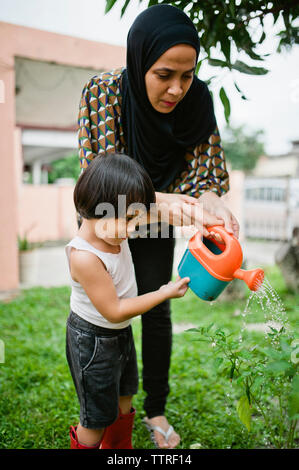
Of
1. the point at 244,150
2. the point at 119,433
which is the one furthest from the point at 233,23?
the point at 244,150

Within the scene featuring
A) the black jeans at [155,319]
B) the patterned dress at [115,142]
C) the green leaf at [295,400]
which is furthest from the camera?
the black jeans at [155,319]

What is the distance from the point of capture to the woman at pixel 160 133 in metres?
1.29

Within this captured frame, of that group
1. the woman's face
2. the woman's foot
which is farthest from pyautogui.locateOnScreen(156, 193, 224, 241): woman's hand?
the woman's foot

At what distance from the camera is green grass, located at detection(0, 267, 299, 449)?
6.02ft

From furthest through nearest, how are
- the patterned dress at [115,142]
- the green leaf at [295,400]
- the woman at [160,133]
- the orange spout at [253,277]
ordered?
1. the patterned dress at [115,142]
2. the woman at [160,133]
3. the orange spout at [253,277]
4. the green leaf at [295,400]

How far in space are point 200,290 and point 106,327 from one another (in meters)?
0.37

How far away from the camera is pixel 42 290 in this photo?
5070mm

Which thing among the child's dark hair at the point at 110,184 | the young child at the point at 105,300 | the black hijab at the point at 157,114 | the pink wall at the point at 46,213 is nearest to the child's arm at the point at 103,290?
the young child at the point at 105,300

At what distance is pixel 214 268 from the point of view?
1.21 m

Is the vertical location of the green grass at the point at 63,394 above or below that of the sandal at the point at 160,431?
below

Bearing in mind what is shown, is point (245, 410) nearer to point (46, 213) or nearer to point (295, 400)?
point (295, 400)

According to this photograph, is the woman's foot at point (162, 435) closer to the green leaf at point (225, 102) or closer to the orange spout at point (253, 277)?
the orange spout at point (253, 277)

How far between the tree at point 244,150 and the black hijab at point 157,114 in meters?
30.2
